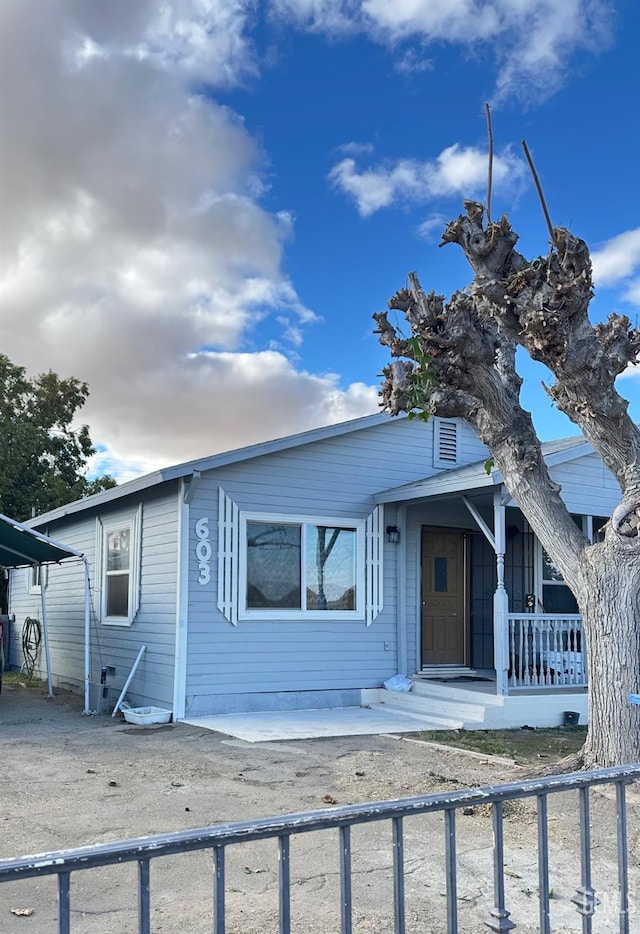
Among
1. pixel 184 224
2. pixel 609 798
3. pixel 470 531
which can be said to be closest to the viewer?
pixel 609 798

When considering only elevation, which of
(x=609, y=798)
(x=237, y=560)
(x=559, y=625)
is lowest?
(x=609, y=798)

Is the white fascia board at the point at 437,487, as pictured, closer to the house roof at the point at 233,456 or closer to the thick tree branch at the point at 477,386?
the house roof at the point at 233,456

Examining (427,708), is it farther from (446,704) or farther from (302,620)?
(302,620)

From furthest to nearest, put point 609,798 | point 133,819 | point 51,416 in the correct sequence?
1. point 51,416
2. point 609,798
3. point 133,819

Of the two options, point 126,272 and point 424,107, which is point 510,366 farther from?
point 126,272

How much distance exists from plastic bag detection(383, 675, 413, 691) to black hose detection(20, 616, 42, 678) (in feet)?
26.5

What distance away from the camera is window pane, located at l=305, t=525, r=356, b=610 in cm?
1119

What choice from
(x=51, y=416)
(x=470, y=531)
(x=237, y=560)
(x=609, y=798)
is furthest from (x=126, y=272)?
(x=51, y=416)

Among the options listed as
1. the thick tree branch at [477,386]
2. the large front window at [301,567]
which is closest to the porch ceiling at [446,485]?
the large front window at [301,567]

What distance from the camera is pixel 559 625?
36.3 feet

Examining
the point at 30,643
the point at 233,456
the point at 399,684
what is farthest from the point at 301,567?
the point at 30,643

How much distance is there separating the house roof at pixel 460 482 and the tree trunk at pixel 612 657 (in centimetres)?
332

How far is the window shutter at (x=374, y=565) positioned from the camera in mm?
11547

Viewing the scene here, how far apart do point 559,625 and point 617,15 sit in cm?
728
